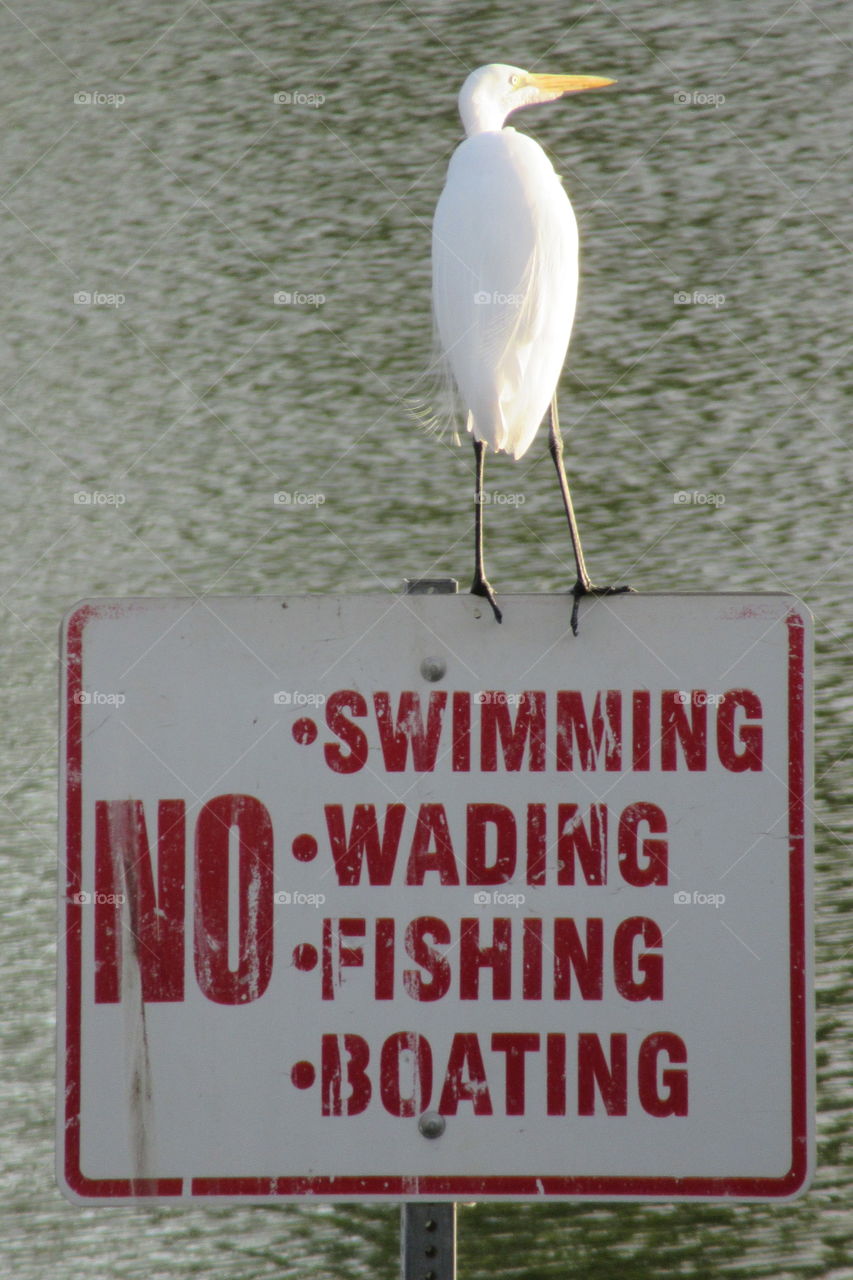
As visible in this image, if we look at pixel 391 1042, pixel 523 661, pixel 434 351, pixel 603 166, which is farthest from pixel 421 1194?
pixel 603 166

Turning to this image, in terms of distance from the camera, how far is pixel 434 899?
2.21ft

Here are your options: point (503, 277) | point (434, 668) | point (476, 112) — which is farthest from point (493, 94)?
point (434, 668)

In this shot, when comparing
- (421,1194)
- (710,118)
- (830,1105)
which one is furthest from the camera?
(710,118)

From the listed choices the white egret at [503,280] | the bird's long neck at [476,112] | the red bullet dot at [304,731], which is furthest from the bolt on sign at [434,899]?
the bird's long neck at [476,112]

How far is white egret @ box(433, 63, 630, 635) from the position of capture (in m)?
1.15

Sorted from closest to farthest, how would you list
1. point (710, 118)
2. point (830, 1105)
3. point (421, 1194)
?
point (421, 1194), point (830, 1105), point (710, 118)

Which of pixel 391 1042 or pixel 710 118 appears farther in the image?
pixel 710 118

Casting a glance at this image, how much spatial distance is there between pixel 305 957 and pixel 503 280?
2.28ft

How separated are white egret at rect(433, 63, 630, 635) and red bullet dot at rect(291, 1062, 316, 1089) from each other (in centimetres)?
58

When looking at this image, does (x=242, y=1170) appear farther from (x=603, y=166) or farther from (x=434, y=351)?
(x=603, y=166)

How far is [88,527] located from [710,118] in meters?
0.87

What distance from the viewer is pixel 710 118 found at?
1.52 metres

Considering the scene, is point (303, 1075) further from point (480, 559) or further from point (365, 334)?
point (365, 334)

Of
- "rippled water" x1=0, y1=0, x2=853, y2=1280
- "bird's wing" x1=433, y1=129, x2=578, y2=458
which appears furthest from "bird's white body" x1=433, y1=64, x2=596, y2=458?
"rippled water" x1=0, y1=0, x2=853, y2=1280
